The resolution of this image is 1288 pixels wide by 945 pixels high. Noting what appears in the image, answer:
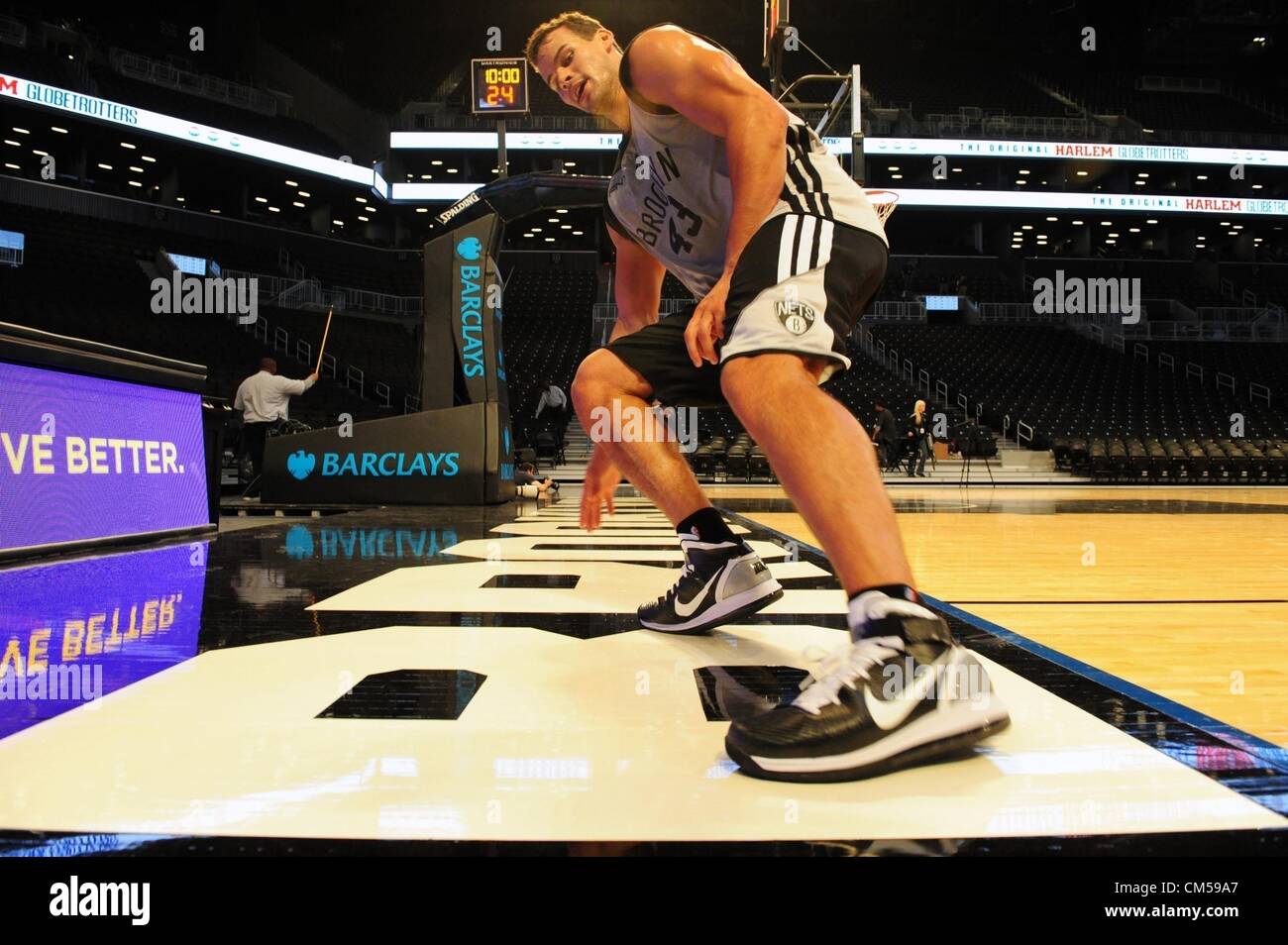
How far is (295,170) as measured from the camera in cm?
2038

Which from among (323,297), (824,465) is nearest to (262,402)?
(824,465)

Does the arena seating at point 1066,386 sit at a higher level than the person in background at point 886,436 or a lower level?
higher

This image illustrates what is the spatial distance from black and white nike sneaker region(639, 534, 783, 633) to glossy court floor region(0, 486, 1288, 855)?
38 millimetres

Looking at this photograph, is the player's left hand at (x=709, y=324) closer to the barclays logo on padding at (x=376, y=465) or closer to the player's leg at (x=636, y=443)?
the player's leg at (x=636, y=443)

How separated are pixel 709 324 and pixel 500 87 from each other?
822 centimetres

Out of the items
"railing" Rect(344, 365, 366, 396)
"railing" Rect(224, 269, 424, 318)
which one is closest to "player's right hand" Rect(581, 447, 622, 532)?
"railing" Rect(344, 365, 366, 396)

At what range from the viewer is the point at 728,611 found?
4.65 feet
